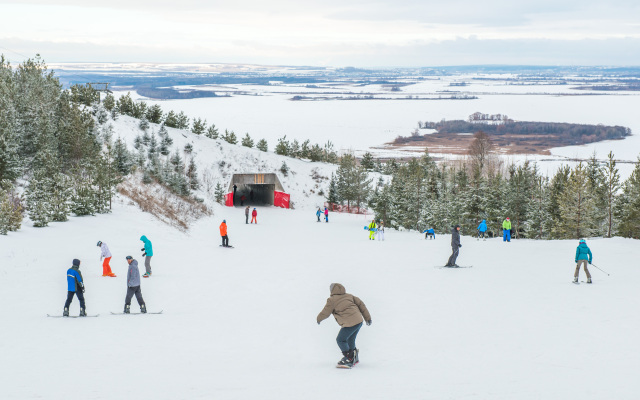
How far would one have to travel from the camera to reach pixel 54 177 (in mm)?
28578

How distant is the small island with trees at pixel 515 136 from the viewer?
153 m

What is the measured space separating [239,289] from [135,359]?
7.33m

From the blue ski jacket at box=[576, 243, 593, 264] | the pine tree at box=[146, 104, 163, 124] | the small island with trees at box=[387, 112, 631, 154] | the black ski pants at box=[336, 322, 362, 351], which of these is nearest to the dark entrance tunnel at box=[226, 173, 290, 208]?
the pine tree at box=[146, 104, 163, 124]

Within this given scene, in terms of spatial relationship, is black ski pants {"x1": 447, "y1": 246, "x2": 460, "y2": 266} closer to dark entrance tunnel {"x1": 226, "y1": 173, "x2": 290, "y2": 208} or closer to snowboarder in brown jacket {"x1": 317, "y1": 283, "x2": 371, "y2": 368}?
snowboarder in brown jacket {"x1": 317, "y1": 283, "x2": 371, "y2": 368}

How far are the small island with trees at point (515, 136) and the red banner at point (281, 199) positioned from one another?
94864 millimetres

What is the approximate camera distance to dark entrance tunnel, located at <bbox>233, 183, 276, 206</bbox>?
54.8 metres

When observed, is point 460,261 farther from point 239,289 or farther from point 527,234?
point 527,234

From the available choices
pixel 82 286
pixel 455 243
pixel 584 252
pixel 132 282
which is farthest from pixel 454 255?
pixel 82 286

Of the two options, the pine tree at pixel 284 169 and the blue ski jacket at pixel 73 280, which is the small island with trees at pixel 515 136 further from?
the blue ski jacket at pixel 73 280

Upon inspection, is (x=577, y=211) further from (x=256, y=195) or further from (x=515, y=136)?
(x=515, y=136)

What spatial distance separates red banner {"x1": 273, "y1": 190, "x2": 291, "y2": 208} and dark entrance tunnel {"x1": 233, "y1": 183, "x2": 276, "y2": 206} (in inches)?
51.8

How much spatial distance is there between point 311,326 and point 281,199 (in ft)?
129

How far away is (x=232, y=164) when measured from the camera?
2164 inches

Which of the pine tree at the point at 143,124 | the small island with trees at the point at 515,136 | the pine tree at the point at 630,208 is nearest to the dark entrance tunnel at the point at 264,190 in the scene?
the pine tree at the point at 143,124
